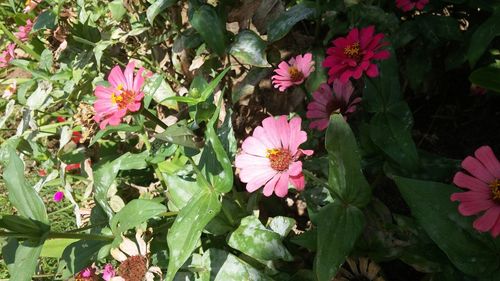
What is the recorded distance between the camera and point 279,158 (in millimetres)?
847

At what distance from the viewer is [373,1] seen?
1.23m

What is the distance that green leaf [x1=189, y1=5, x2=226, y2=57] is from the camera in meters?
1.20

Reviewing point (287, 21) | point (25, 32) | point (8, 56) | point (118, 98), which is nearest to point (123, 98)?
point (118, 98)

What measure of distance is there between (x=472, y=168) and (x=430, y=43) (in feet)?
1.92

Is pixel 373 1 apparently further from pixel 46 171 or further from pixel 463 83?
pixel 46 171

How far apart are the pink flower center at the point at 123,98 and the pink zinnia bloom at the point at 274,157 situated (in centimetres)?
28

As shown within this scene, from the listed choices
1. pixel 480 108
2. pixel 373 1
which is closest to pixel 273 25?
pixel 373 1

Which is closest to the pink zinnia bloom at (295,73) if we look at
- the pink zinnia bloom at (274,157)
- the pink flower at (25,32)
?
the pink zinnia bloom at (274,157)

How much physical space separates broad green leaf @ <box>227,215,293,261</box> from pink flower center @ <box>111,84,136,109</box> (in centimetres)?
35

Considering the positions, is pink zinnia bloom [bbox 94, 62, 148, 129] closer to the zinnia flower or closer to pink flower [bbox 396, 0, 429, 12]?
the zinnia flower

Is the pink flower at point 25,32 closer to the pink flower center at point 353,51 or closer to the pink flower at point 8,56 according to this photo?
the pink flower at point 8,56

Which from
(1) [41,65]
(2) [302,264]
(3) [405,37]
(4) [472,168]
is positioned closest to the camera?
(4) [472,168]

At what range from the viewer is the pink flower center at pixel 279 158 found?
84 centimetres

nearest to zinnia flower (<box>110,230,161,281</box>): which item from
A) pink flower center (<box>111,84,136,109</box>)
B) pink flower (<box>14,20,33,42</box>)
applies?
pink flower center (<box>111,84,136,109</box>)
